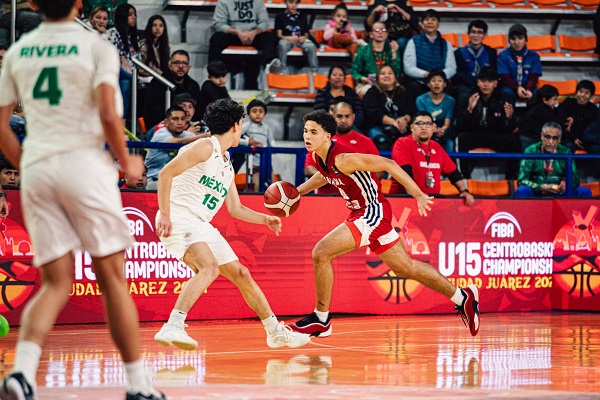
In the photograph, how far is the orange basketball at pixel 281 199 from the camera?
30.2ft

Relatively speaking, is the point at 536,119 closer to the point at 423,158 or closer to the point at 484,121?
the point at 484,121

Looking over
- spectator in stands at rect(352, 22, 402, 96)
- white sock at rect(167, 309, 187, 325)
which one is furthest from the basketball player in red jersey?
spectator in stands at rect(352, 22, 402, 96)

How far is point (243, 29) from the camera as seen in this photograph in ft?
53.1

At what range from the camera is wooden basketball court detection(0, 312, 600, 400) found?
6.33 m

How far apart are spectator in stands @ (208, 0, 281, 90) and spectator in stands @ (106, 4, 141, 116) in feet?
6.50

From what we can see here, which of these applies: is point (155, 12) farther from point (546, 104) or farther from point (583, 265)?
point (583, 265)

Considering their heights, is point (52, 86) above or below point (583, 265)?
above

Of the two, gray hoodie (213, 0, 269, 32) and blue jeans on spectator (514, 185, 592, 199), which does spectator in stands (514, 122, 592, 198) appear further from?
gray hoodie (213, 0, 269, 32)

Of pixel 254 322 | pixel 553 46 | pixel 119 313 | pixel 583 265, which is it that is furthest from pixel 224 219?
pixel 553 46

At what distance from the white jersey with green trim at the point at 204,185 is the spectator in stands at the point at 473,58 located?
27.2 feet

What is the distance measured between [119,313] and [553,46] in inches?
589

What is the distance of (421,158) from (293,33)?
517cm

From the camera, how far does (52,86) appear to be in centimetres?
494

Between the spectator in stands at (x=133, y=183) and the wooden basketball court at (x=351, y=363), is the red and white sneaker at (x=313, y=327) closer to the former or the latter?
the wooden basketball court at (x=351, y=363)
